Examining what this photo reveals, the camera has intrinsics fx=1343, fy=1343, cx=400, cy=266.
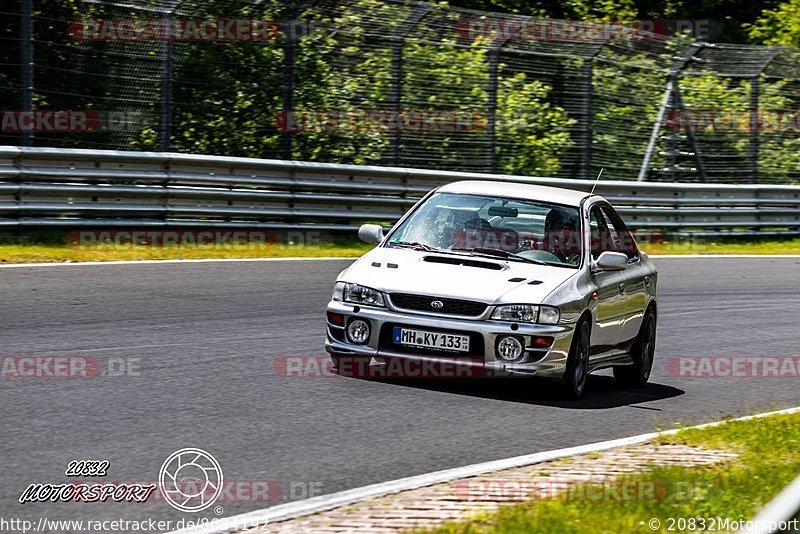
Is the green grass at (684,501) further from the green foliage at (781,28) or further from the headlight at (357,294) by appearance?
the green foliage at (781,28)

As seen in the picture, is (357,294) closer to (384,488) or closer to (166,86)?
(384,488)

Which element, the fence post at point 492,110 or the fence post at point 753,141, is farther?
the fence post at point 753,141

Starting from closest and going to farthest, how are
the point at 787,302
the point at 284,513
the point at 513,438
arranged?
the point at 284,513
the point at 513,438
the point at 787,302

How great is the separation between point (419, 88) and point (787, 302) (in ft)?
21.6

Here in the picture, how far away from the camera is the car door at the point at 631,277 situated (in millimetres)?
10602

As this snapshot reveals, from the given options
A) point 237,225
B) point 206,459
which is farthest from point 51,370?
point 237,225

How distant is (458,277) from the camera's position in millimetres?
9234

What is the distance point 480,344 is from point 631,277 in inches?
87.2

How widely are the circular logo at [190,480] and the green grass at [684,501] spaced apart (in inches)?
43.9

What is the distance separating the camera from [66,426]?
7.36 metres

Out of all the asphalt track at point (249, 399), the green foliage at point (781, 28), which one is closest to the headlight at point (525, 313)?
the asphalt track at point (249, 399)

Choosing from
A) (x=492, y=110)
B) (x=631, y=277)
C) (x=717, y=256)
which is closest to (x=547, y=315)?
(x=631, y=277)

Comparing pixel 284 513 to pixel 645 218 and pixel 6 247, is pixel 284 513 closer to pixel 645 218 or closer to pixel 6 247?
pixel 6 247

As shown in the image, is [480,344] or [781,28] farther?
[781,28]
